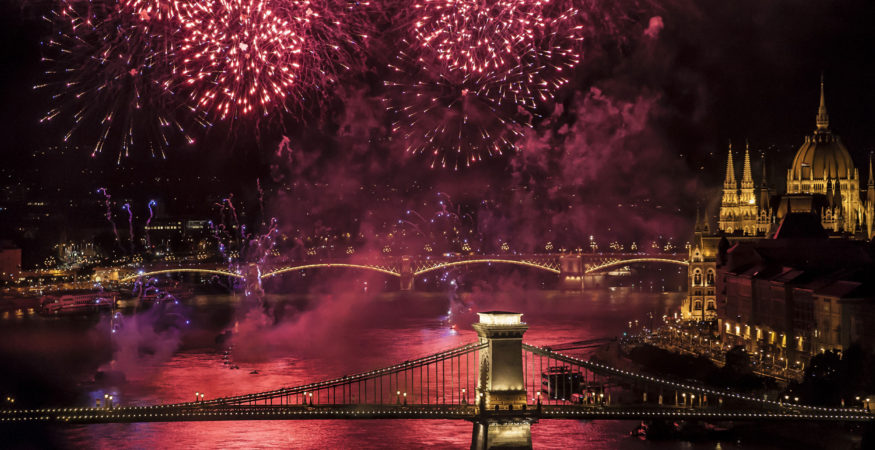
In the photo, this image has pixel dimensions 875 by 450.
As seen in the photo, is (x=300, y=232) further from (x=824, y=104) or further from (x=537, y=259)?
(x=824, y=104)

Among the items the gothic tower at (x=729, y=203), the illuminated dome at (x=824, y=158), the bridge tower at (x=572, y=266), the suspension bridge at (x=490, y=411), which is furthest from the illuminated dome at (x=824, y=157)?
the suspension bridge at (x=490, y=411)

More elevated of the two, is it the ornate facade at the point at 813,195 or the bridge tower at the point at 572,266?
the ornate facade at the point at 813,195

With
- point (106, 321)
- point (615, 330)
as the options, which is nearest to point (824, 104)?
point (615, 330)

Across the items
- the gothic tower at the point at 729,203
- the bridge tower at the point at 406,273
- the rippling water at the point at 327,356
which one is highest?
the gothic tower at the point at 729,203

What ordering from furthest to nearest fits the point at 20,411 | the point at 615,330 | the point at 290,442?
the point at 615,330 < the point at 290,442 < the point at 20,411

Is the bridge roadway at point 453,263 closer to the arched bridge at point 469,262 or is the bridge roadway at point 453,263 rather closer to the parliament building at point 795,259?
the arched bridge at point 469,262

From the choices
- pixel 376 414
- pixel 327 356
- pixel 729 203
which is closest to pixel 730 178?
pixel 729 203

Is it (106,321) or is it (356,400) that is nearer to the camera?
(356,400)
